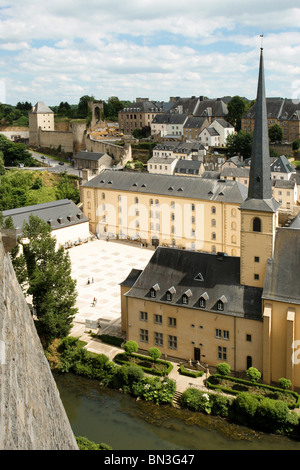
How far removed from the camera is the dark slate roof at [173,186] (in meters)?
49.0

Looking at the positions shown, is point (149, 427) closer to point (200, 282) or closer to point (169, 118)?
point (200, 282)

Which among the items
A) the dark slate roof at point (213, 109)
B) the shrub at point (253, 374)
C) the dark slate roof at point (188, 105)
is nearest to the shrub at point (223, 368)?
the shrub at point (253, 374)

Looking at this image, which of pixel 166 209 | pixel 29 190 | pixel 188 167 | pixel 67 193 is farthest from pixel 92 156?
pixel 166 209

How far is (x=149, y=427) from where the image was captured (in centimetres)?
2355

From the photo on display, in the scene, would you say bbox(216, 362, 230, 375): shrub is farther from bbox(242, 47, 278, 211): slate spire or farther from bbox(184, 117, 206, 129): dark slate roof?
bbox(184, 117, 206, 129): dark slate roof

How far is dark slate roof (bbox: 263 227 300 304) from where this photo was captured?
25203mm

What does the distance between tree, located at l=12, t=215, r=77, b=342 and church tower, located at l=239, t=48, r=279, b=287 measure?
37.7ft

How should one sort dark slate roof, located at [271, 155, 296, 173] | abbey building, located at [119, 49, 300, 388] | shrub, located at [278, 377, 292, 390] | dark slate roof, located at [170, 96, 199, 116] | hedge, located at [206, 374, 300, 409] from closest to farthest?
hedge, located at [206, 374, 300, 409], shrub, located at [278, 377, 292, 390], abbey building, located at [119, 49, 300, 388], dark slate roof, located at [271, 155, 296, 173], dark slate roof, located at [170, 96, 199, 116]

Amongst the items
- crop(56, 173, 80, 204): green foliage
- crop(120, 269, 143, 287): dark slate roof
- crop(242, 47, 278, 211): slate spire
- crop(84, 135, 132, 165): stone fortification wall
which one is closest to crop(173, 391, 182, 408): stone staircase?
crop(120, 269, 143, 287): dark slate roof

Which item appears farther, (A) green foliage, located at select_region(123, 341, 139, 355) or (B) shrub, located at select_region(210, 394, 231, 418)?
(A) green foliage, located at select_region(123, 341, 139, 355)

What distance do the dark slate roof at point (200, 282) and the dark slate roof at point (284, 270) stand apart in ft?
4.37

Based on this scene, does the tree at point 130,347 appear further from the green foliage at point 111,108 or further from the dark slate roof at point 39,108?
the green foliage at point 111,108
